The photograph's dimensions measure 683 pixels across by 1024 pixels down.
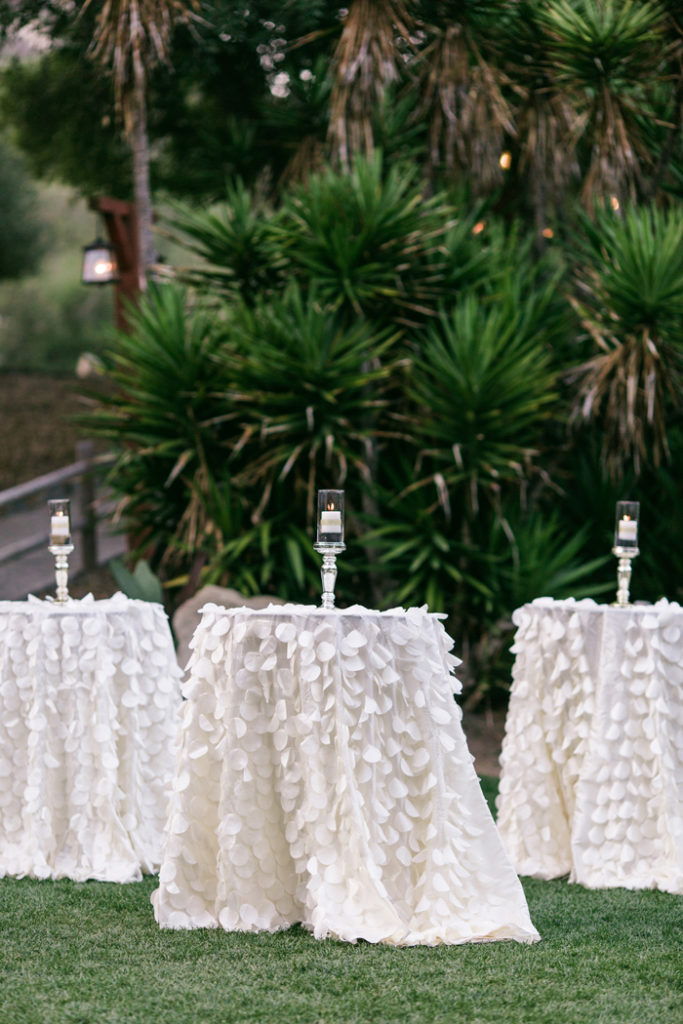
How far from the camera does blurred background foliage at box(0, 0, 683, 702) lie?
7.36 metres

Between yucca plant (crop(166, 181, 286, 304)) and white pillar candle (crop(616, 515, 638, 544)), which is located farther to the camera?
yucca plant (crop(166, 181, 286, 304))

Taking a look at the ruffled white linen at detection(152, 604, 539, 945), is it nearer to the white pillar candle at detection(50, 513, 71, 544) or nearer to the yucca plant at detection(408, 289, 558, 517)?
the white pillar candle at detection(50, 513, 71, 544)

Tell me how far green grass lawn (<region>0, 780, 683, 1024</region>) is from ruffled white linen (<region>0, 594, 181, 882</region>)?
0.44m

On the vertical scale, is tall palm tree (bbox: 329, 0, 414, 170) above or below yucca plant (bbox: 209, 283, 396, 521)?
above

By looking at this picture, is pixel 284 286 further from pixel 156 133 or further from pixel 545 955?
pixel 545 955

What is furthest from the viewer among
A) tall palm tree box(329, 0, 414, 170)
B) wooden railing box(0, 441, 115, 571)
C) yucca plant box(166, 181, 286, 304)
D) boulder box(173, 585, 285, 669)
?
wooden railing box(0, 441, 115, 571)

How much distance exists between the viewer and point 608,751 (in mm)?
4328

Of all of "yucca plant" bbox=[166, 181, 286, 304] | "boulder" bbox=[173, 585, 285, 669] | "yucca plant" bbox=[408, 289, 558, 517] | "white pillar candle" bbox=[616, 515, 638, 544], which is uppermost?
"yucca plant" bbox=[166, 181, 286, 304]

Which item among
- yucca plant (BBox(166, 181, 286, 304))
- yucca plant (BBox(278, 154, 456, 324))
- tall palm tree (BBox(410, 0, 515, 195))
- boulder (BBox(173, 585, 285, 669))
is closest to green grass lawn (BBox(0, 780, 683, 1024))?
boulder (BBox(173, 585, 285, 669))

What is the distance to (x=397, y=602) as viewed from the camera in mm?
7504

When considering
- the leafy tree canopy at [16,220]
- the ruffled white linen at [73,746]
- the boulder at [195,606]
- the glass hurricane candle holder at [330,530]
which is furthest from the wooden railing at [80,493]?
the leafy tree canopy at [16,220]

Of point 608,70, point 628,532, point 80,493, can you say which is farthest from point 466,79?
point 628,532

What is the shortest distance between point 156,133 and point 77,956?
9166 mm

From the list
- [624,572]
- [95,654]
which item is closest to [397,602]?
[624,572]
